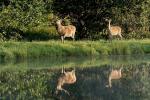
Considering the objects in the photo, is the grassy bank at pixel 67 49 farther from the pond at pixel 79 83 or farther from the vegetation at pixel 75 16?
the vegetation at pixel 75 16

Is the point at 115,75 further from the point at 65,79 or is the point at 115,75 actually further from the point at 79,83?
the point at 79,83

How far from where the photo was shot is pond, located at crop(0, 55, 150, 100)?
11070 mm

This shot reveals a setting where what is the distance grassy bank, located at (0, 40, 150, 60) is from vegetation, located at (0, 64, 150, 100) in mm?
5896

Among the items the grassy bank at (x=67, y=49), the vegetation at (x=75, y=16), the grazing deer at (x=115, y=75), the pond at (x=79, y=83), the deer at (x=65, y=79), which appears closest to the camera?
the pond at (x=79, y=83)

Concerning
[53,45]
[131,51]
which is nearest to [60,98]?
[53,45]

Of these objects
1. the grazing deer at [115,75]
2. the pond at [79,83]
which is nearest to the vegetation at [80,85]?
the pond at [79,83]

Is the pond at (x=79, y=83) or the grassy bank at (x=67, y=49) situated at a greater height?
the pond at (x=79, y=83)

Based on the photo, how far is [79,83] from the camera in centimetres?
1347

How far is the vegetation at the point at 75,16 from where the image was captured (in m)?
29.2

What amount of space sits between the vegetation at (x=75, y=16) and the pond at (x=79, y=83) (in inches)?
388

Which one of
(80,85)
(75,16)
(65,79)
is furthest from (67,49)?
(80,85)

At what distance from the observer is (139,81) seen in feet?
47.2

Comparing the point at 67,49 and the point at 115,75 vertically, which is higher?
the point at 115,75

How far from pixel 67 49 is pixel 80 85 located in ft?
37.9
